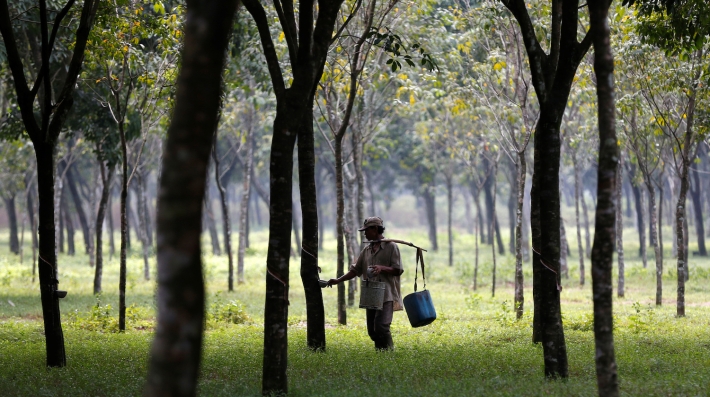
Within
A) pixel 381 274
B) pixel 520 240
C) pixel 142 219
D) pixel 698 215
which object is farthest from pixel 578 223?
pixel 381 274

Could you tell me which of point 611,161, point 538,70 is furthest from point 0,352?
point 611,161

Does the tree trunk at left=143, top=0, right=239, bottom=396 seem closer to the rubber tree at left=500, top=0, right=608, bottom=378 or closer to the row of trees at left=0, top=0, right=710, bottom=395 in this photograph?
the row of trees at left=0, top=0, right=710, bottom=395

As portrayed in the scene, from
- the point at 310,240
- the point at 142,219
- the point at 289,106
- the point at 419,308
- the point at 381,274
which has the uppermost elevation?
the point at 289,106

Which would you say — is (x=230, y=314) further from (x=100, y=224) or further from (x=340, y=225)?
(x=100, y=224)

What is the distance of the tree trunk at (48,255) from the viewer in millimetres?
9359

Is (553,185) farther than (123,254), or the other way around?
(123,254)

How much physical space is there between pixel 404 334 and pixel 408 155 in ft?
98.8

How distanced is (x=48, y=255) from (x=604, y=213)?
6.71 meters

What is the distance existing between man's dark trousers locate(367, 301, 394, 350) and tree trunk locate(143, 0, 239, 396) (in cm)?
669

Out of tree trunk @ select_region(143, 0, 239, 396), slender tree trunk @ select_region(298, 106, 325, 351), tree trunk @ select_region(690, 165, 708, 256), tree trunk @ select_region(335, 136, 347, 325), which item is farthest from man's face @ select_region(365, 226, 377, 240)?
tree trunk @ select_region(690, 165, 708, 256)

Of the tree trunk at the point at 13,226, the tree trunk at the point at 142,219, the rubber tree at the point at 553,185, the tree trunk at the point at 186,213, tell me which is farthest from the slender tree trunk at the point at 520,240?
the tree trunk at the point at 13,226

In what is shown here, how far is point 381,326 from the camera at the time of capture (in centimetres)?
1052

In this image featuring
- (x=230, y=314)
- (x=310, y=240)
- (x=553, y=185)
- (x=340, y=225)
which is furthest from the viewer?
(x=230, y=314)

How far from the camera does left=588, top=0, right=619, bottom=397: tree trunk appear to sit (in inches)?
229
